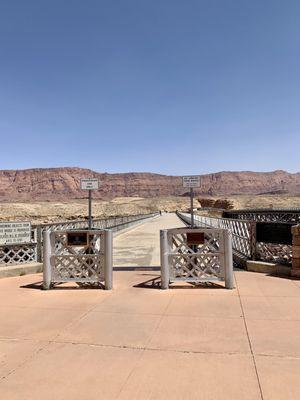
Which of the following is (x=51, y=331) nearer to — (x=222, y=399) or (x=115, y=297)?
(x=115, y=297)

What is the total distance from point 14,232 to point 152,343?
704cm

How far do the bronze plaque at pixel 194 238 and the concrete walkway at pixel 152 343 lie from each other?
98 cm

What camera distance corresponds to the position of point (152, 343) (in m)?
5.02

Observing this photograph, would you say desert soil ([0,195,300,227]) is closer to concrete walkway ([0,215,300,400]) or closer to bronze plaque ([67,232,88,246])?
bronze plaque ([67,232,88,246])

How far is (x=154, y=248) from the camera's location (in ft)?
57.2

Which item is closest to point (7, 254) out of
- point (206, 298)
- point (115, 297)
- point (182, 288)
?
point (115, 297)

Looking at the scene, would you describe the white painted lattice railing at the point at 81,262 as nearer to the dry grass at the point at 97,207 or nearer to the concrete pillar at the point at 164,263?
the concrete pillar at the point at 164,263

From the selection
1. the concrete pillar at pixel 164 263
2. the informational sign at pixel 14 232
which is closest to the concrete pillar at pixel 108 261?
the concrete pillar at pixel 164 263

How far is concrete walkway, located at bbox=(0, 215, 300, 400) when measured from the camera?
3.81 m

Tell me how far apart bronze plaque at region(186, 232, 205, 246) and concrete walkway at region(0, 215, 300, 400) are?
38.5 inches

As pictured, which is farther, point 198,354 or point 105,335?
point 105,335

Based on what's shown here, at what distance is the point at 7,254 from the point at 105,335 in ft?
20.1

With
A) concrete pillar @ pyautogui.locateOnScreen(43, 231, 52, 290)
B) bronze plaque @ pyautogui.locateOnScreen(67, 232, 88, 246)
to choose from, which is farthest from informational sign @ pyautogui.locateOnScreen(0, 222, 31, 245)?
bronze plaque @ pyautogui.locateOnScreen(67, 232, 88, 246)

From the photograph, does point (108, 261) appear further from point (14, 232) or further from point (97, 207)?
point (97, 207)
